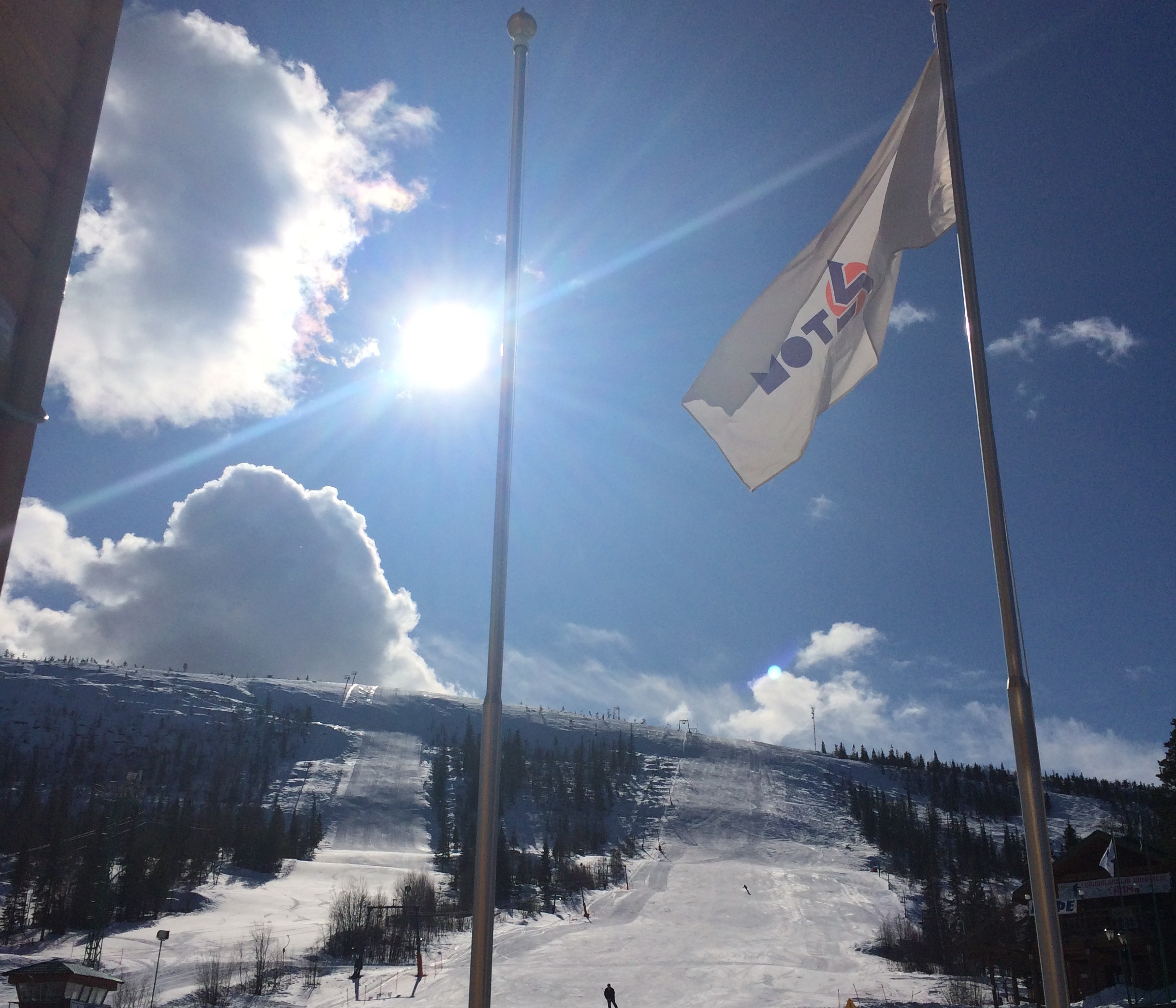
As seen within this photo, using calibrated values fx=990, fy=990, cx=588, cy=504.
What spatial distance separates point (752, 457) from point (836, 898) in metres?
89.4

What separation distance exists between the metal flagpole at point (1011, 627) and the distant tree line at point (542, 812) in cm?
8253

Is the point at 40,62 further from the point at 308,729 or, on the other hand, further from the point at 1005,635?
the point at 308,729

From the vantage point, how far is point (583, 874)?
98.8 meters

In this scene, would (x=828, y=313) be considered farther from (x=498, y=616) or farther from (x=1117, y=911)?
(x=1117, y=911)

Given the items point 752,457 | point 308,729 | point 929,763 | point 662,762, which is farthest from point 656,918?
point 929,763

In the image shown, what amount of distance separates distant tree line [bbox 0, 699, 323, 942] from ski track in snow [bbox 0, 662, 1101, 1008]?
442 centimetres

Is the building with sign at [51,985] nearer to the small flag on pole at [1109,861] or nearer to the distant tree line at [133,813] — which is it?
the small flag on pole at [1109,861]

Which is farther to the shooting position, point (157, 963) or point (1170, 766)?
point (157, 963)

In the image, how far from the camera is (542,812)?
484ft

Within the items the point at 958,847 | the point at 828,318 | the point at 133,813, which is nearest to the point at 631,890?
the point at 958,847

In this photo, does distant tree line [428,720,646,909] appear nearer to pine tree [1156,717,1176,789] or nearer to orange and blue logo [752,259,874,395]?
pine tree [1156,717,1176,789]

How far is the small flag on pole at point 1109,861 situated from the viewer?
Result: 1147 inches

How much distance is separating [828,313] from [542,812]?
146341mm

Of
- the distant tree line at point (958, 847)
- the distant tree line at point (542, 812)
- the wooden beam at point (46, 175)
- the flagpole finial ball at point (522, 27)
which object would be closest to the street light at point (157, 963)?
the distant tree line at point (542, 812)
